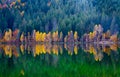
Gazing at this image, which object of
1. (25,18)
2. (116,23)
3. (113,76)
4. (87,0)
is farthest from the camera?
(87,0)

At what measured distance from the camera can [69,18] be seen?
15388 cm

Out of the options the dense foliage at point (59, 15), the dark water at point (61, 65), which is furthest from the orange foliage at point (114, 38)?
the dark water at point (61, 65)

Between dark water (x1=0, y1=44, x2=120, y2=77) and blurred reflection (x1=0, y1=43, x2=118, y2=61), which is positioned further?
blurred reflection (x1=0, y1=43, x2=118, y2=61)

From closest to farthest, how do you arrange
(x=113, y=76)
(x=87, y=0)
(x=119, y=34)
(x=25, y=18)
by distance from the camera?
(x=113, y=76) < (x=119, y=34) < (x=25, y=18) < (x=87, y=0)

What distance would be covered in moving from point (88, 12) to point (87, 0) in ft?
56.9

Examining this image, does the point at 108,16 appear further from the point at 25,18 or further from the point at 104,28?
the point at 25,18

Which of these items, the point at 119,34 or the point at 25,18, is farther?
the point at 25,18

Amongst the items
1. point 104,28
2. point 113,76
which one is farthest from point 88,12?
point 113,76

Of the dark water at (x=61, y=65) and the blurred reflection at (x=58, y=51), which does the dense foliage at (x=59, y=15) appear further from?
the dark water at (x=61, y=65)

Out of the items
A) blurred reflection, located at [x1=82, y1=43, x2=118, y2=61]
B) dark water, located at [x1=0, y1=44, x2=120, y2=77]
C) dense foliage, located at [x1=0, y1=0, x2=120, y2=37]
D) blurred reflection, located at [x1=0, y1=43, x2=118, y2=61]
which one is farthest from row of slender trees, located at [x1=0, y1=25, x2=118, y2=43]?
dark water, located at [x1=0, y1=44, x2=120, y2=77]

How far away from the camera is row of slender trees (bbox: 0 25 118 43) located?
131 m

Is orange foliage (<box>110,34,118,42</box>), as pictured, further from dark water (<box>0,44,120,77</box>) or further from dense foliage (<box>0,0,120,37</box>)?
dark water (<box>0,44,120,77</box>)

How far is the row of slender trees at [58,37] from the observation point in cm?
13100

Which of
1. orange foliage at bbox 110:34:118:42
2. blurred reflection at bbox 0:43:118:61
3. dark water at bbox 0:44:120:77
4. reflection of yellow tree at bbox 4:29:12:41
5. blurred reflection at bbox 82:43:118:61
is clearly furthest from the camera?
reflection of yellow tree at bbox 4:29:12:41
